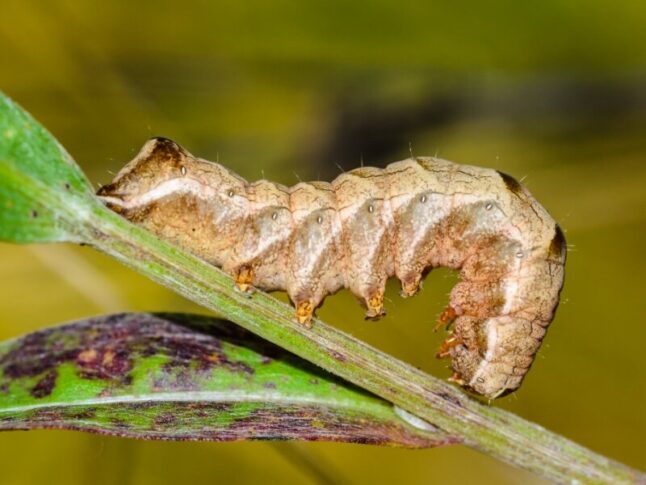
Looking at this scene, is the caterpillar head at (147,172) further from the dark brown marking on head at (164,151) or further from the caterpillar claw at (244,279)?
the caterpillar claw at (244,279)

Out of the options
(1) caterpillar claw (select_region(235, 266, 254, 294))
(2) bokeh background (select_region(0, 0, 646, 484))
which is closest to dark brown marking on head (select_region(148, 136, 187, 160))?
(1) caterpillar claw (select_region(235, 266, 254, 294))

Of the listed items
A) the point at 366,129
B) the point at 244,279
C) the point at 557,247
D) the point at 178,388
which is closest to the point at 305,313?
the point at 244,279

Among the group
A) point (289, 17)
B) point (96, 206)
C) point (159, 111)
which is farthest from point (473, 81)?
point (96, 206)

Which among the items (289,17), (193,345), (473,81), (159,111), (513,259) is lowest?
(193,345)

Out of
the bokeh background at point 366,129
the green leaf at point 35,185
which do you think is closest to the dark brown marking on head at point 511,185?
the green leaf at point 35,185

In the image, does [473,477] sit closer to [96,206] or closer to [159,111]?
[159,111]

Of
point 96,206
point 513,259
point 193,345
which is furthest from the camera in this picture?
point 513,259

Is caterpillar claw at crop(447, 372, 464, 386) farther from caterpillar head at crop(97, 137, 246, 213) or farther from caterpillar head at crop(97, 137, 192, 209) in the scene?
caterpillar head at crop(97, 137, 192, 209)

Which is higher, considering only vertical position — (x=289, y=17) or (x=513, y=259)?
(x=289, y=17)
